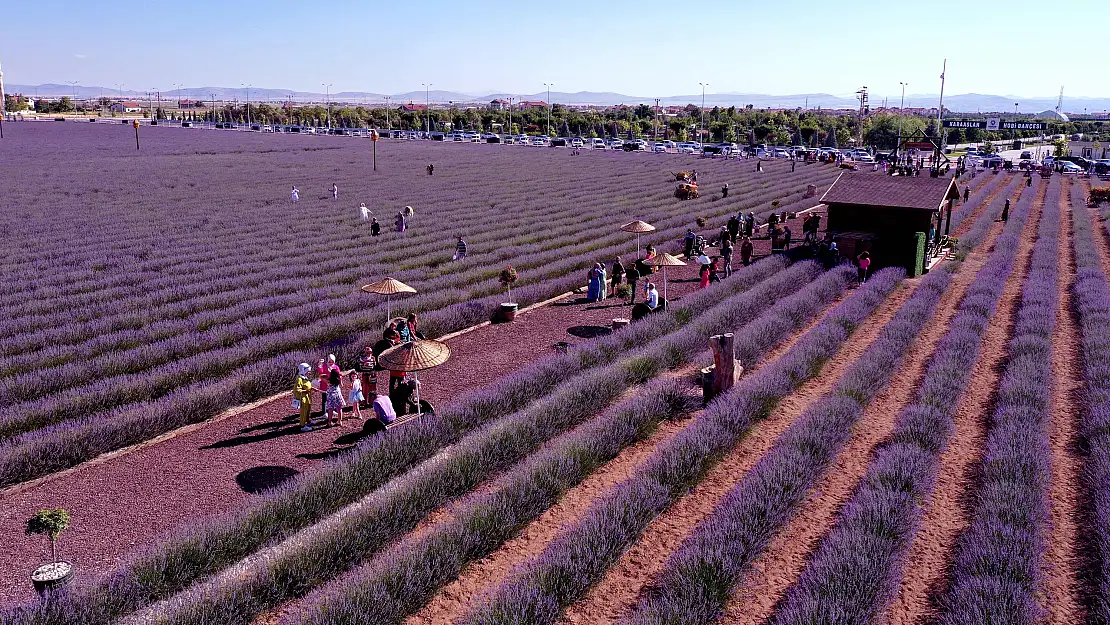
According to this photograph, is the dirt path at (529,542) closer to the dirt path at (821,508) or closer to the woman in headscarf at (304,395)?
the dirt path at (821,508)

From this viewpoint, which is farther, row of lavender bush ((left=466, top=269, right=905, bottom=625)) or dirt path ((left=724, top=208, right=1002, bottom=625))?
dirt path ((left=724, top=208, right=1002, bottom=625))

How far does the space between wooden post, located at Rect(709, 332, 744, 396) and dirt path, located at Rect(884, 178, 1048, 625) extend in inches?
152

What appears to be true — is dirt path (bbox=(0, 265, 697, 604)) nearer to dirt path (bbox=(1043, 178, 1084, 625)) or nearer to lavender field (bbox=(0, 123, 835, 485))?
lavender field (bbox=(0, 123, 835, 485))

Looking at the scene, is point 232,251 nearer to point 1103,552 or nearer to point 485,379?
point 485,379

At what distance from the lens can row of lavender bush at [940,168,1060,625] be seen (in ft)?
26.4

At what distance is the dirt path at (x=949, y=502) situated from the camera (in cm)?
862

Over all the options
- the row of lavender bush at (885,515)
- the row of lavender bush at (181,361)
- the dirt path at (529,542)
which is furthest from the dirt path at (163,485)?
the row of lavender bush at (885,515)

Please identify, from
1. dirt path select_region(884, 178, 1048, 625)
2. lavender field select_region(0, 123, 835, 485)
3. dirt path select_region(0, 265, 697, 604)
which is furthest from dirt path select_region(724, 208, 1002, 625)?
lavender field select_region(0, 123, 835, 485)

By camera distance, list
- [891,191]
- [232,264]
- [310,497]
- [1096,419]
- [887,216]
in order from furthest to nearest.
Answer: [891,191] < [232,264] < [887,216] < [1096,419] < [310,497]

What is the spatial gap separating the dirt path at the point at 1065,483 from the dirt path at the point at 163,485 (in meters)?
9.51

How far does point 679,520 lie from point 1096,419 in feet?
25.7

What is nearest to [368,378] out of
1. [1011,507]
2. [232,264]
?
[1011,507]

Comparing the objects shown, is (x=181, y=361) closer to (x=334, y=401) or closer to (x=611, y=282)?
(x=334, y=401)

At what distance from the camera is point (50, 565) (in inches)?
328
